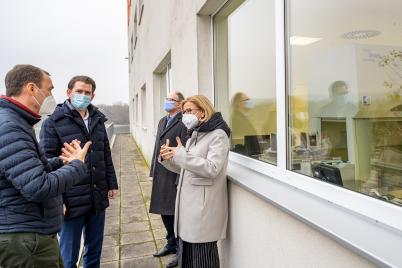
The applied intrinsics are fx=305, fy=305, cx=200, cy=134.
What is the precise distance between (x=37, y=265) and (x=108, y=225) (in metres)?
3.02

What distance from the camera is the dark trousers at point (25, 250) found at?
5.48 feet

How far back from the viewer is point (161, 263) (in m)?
3.46

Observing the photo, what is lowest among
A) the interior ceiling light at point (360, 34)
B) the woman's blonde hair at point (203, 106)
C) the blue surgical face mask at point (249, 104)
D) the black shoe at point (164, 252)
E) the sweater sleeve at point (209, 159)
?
the black shoe at point (164, 252)

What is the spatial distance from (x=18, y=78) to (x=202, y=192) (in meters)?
1.45

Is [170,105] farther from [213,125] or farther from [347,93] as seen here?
[347,93]

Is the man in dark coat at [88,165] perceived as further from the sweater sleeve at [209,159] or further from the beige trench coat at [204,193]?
the sweater sleeve at [209,159]

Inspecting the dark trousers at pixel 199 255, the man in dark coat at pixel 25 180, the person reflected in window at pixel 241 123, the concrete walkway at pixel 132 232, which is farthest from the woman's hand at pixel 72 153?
the concrete walkway at pixel 132 232

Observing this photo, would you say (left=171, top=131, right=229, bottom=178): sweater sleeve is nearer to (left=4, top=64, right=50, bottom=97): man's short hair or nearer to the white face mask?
the white face mask

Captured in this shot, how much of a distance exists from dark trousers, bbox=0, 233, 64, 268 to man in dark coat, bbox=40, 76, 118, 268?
2.61ft

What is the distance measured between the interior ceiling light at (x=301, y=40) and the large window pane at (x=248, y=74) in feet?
0.68

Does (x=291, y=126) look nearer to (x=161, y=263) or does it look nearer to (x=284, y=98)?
(x=284, y=98)

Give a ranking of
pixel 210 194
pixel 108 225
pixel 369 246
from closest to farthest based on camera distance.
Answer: pixel 369 246 → pixel 210 194 → pixel 108 225

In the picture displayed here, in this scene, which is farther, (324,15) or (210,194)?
(324,15)

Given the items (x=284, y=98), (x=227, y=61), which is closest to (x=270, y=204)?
(x=284, y=98)
